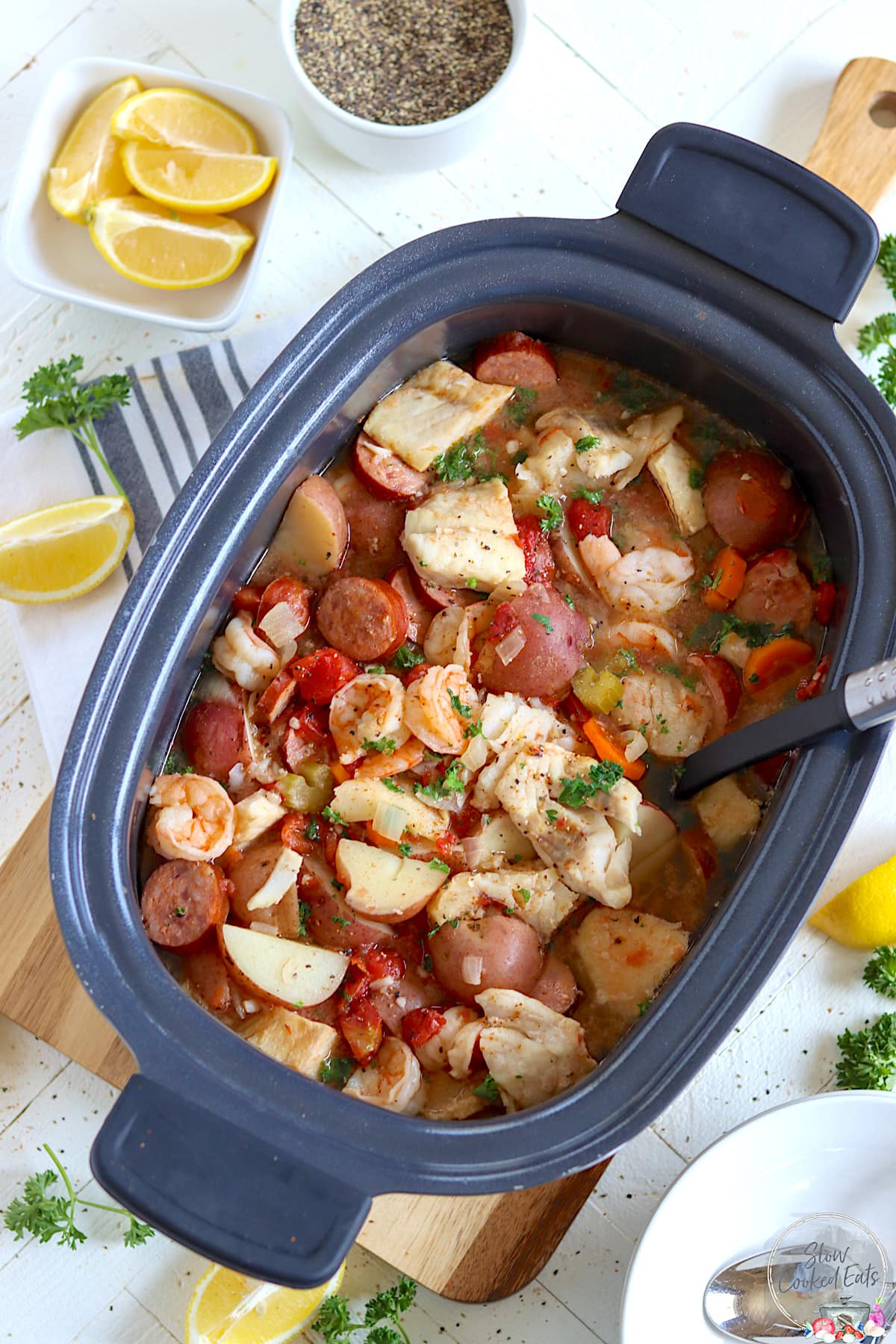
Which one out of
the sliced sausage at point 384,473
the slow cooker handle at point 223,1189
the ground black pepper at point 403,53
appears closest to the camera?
the slow cooker handle at point 223,1189

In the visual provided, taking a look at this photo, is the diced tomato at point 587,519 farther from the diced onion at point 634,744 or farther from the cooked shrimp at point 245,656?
the cooked shrimp at point 245,656

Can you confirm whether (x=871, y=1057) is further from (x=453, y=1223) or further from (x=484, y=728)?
(x=484, y=728)

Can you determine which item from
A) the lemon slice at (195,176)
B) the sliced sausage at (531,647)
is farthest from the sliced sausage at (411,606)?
the lemon slice at (195,176)

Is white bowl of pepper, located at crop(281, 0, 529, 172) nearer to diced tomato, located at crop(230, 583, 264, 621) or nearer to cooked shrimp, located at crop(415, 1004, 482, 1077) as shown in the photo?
diced tomato, located at crop(230, 583, 264, 621)

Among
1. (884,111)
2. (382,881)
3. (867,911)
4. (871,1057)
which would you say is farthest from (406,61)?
(871,1057)

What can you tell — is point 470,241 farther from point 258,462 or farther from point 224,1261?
point 224,1261

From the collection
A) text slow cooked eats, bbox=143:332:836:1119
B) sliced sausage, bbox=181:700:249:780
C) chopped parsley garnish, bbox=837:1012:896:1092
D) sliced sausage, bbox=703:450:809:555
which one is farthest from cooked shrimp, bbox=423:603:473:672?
chopped parsley garnish, bbox=837:1012:896:1092
